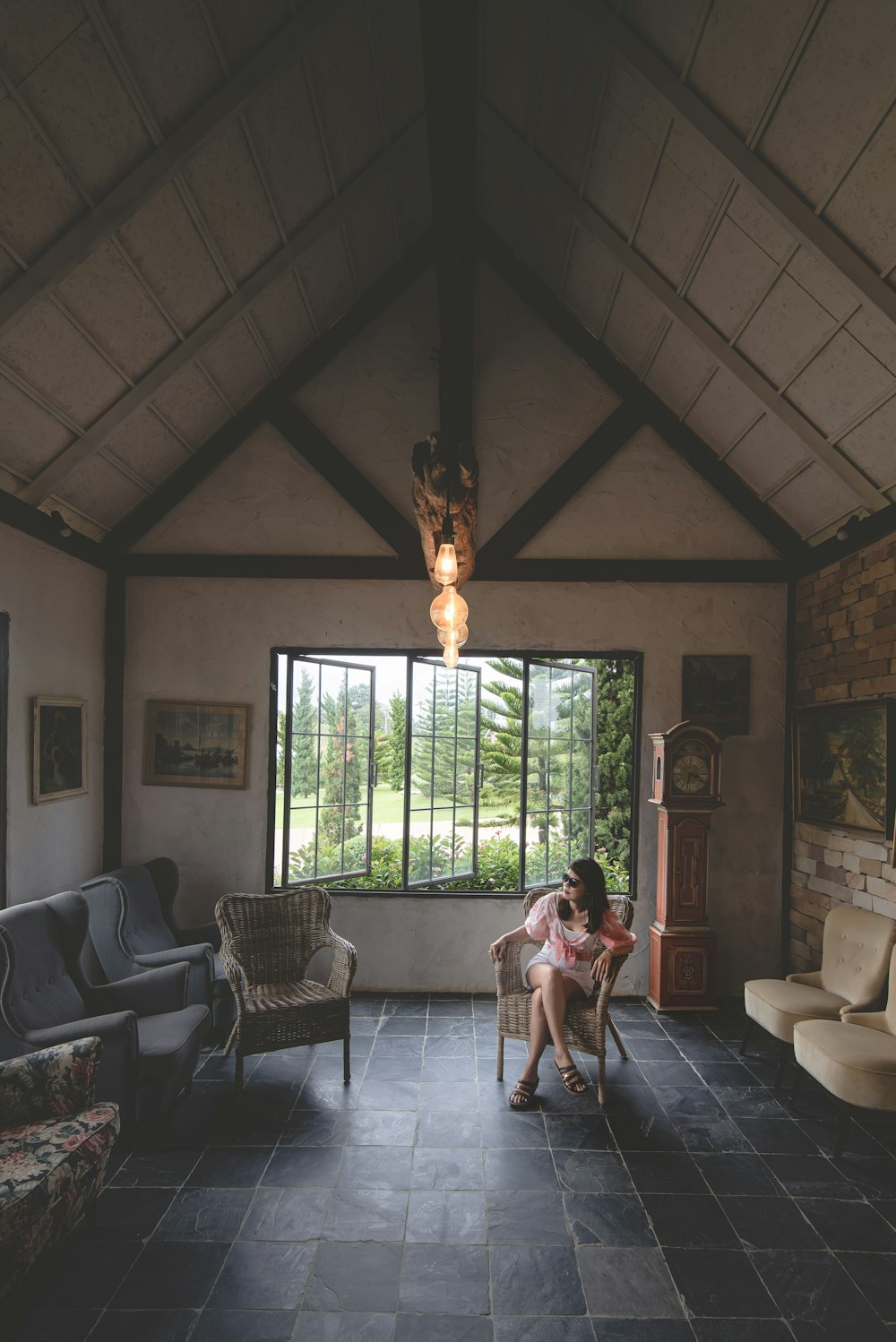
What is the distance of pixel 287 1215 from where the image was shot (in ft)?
9.27

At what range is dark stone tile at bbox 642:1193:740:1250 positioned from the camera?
8.88 ft

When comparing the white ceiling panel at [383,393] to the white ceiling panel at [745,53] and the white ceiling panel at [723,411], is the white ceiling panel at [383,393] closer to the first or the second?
the white ceiling panel at [723,411]

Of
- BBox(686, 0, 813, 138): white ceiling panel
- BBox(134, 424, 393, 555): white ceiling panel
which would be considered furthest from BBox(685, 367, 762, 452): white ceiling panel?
BBox(134, 424, 393, 555): white ceiling panel

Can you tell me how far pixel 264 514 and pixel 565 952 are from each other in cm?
371

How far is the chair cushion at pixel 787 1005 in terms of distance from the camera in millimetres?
3805

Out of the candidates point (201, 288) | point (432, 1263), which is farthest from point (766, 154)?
point (432, 1263)

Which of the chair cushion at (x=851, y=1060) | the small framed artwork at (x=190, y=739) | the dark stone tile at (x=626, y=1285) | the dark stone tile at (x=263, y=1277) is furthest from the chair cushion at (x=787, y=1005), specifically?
the small framed artwork at (x=190, y=739)

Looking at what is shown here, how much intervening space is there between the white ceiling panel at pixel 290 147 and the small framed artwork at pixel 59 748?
3.26 m

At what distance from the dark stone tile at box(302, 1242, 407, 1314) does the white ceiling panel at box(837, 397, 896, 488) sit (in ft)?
14.3

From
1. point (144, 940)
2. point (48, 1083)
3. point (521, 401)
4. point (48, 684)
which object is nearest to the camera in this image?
point (48, 1083)

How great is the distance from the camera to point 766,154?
3.18m

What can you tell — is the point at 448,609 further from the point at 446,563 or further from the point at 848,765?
the point at 848,765

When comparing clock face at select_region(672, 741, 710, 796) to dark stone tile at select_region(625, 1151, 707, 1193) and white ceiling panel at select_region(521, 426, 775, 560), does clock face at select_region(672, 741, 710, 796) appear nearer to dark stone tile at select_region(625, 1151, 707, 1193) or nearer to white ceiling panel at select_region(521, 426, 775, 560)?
white ceiling panel at select_region(521, 426, 775, 560)

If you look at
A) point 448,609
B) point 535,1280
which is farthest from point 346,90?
point 535,1280
